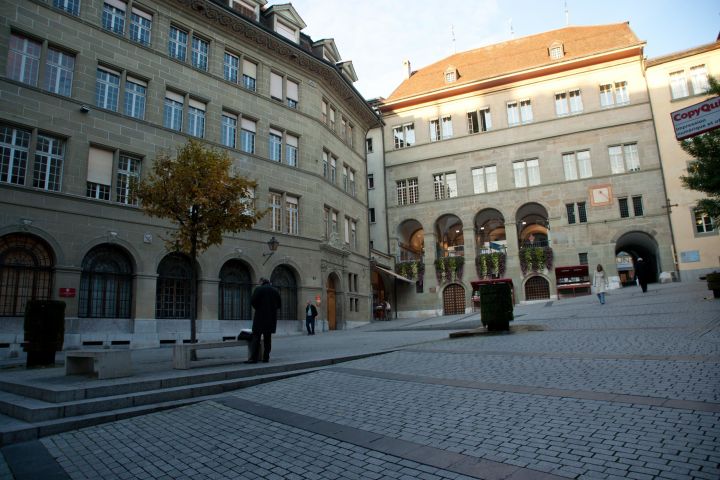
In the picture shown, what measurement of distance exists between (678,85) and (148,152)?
114 ft

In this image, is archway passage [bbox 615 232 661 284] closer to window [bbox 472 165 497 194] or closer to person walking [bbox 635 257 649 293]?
person walking [bbox 635 257 649 293]

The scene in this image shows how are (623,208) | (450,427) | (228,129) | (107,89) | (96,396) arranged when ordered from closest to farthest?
(450,427) → (96,396) → (107,89) → (228,129) → (623,208)

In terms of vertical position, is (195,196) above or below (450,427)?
above

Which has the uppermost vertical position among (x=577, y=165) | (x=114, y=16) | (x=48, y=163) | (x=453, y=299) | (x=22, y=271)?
(x=114, y=16)

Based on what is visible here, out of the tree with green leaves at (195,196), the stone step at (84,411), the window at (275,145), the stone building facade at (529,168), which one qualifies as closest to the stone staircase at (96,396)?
the stone step at (84,411)

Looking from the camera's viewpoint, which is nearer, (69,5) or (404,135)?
(69,5)

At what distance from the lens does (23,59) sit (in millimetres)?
16609

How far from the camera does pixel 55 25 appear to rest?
17.4m

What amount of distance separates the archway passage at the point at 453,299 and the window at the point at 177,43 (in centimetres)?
2595

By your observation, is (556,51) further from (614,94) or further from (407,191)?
(407,191)

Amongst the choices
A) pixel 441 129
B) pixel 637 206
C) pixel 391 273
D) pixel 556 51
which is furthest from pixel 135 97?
pixel 637 206

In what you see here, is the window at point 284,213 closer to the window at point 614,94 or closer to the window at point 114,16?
the window at point 114,16

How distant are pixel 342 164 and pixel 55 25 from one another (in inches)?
707

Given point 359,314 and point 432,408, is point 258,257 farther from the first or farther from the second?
point 432,408
